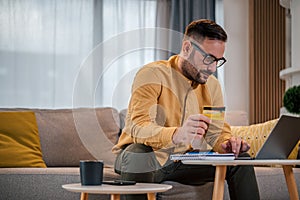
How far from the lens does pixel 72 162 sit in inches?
144

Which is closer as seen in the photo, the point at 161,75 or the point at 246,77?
the point at 161,75

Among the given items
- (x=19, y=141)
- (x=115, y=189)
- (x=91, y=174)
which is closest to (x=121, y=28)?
(x=19, y=141)

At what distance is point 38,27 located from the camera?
16.4 feet

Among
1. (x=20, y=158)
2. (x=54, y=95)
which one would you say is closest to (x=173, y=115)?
(x=20, y=158)

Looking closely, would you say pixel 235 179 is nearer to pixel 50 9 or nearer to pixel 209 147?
pixel 209 147

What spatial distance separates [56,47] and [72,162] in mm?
1631

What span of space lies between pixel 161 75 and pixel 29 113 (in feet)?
3.97

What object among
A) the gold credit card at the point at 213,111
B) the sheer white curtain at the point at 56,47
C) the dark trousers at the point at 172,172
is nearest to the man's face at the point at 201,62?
the gold credit card at the point at 213,111

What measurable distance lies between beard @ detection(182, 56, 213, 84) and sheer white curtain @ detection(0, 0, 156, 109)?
2099 millimetres

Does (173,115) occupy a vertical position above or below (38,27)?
below

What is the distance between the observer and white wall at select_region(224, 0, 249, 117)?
17.8ft

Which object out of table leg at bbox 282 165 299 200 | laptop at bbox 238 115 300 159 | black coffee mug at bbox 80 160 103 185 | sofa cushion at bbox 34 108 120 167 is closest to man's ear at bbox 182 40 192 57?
laptop at bbox 238 115 300 159

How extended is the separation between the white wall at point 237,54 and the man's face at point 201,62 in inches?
106

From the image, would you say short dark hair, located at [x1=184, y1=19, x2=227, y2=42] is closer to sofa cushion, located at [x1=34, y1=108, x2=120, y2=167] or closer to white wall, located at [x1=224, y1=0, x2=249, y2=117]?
sofa cushion, located at [x1=34, y1=108, x2=120, y2=167]
